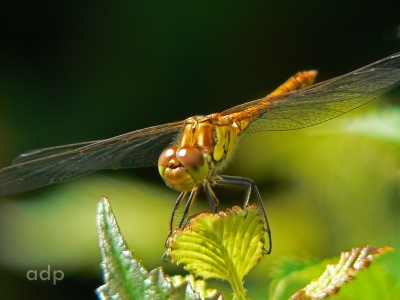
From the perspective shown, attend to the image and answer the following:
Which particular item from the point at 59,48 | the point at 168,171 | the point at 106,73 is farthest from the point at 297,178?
the point at 59,48

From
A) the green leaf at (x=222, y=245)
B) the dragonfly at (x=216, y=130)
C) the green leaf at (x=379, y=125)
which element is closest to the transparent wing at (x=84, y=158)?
the dragonfly at (x=216, y=130)

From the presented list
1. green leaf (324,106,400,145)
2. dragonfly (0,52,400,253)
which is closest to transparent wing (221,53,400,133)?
dragonfly (0,52,400,253)

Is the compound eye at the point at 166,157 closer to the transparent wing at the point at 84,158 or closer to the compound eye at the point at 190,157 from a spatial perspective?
the compound eye at the point at 190,157

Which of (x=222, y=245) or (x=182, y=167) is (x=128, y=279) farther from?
(x=182, y=167)

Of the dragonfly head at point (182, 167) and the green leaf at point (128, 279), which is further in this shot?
the dragonfly head at point (182, 167)

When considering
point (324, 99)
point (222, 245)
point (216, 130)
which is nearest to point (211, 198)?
point (216, 130)
